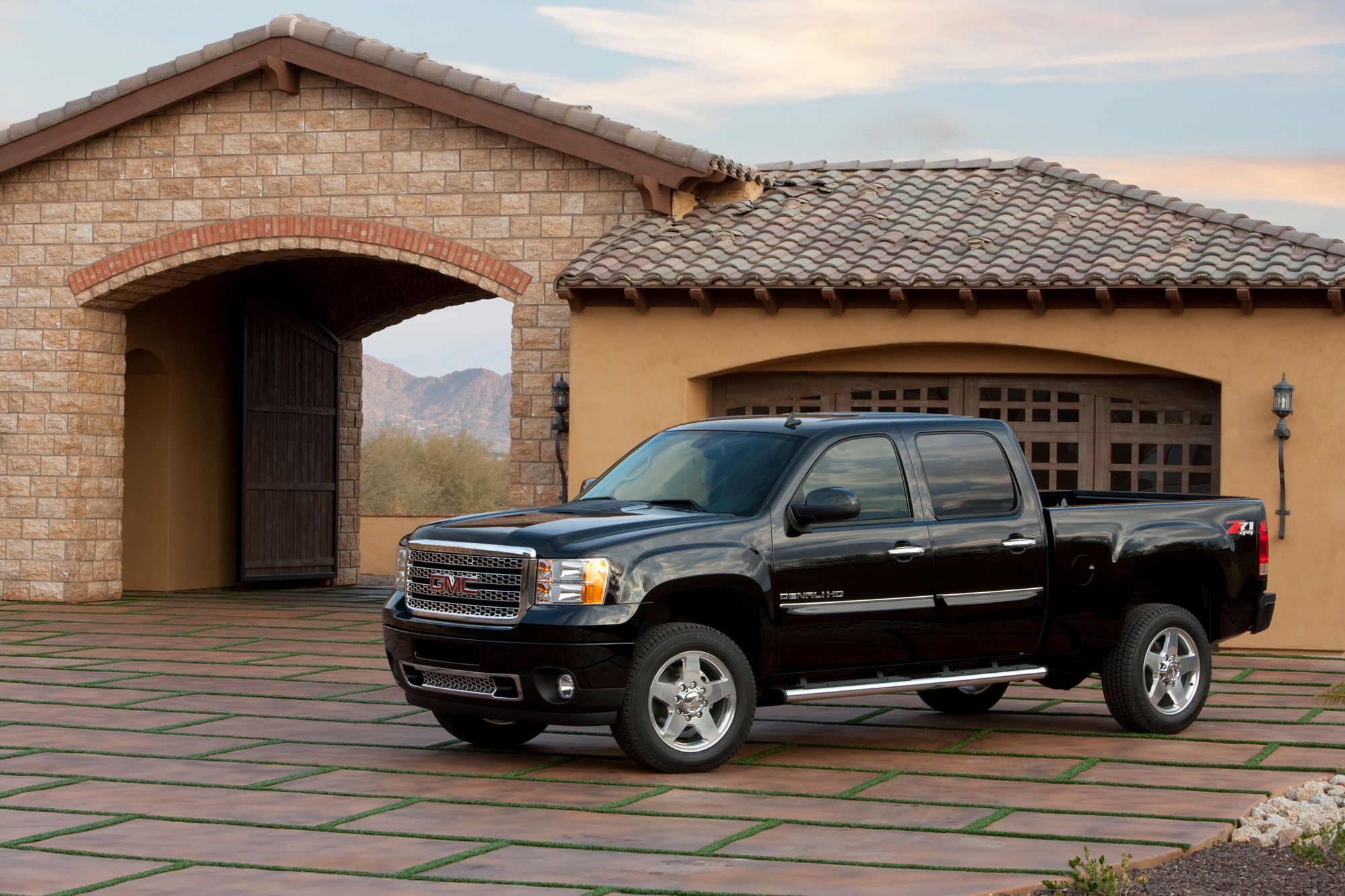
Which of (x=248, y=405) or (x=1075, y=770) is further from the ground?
(x=248, y=405)

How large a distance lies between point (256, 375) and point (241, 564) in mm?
2434

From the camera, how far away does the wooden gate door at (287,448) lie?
22.1 m

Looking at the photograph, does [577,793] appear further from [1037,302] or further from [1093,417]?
[1093,417]

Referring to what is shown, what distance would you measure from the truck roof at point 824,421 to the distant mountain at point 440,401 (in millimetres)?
115973

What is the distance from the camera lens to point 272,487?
22594 millimetres

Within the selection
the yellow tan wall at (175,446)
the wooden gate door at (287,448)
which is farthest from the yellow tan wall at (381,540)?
the yellow tan wall at (175,446)

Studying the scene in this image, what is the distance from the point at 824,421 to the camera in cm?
986

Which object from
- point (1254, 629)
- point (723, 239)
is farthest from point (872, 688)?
point (723, 239)

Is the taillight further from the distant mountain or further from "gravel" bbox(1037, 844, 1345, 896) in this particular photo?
the distant mountain

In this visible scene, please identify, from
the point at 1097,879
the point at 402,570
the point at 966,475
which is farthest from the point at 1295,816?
the point at 402,570

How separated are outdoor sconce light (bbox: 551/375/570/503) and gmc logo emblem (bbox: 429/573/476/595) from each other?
Answer: 783 cm

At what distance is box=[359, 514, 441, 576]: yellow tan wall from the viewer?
28094 millimetres

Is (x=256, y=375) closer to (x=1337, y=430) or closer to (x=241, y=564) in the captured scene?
(x=241, y=564)

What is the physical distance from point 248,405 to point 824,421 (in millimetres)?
13661
